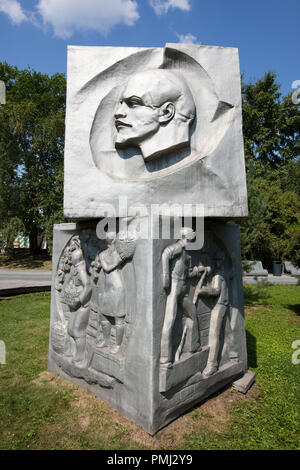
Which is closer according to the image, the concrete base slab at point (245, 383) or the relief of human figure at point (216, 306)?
the relief of human figure at point (216, 306)

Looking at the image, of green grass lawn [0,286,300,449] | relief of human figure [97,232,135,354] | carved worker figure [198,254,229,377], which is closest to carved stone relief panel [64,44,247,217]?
relief of human figure [97,232,135,354]

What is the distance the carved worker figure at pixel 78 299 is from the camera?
3.38m

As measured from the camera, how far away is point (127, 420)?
273 centimetres

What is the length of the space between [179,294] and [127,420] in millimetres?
1312

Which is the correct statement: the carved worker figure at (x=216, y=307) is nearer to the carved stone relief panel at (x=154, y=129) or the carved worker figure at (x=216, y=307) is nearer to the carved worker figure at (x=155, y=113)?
the carved stone relief panel at (x=154, y=129)

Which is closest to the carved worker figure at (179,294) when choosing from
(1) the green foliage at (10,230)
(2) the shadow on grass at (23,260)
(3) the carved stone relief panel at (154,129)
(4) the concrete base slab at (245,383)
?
(3) the carved stone relief panel at (154,129)

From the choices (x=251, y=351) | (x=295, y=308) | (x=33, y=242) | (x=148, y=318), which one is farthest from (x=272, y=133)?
(x=148, y=318)

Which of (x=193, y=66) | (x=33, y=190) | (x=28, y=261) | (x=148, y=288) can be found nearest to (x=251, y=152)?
(x=33, y=190)

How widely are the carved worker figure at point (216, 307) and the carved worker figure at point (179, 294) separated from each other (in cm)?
27

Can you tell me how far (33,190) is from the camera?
18641 millimetres

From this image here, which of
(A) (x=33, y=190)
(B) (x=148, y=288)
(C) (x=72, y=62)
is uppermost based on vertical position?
(A) (x=33, y=190)
